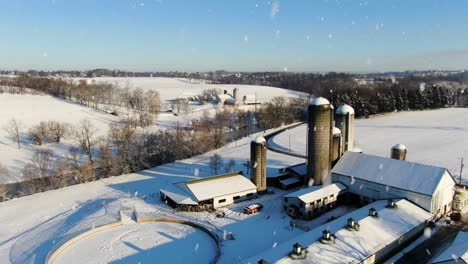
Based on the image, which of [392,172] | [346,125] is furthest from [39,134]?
[392,172]

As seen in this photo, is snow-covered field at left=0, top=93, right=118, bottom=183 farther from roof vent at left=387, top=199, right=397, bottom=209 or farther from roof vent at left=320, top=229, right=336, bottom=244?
roof vent at left=387, top=199, right=397, bottom=209

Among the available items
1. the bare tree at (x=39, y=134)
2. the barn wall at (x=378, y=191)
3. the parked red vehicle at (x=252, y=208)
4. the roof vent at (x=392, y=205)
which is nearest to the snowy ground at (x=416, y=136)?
the barn wall at (x=378, y=191)

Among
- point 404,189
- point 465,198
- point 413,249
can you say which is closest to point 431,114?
point 465,198

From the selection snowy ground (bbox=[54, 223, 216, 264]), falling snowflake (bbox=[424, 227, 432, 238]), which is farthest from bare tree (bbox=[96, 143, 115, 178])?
falling snowflake (bbox=[424, 227, 432, 238])

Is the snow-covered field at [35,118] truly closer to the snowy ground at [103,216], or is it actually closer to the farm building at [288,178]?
the snowy ground at [103,216]

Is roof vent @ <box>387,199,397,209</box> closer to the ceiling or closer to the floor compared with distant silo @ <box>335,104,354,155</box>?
closer to the floor

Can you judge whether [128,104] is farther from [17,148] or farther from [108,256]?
[108,256]
